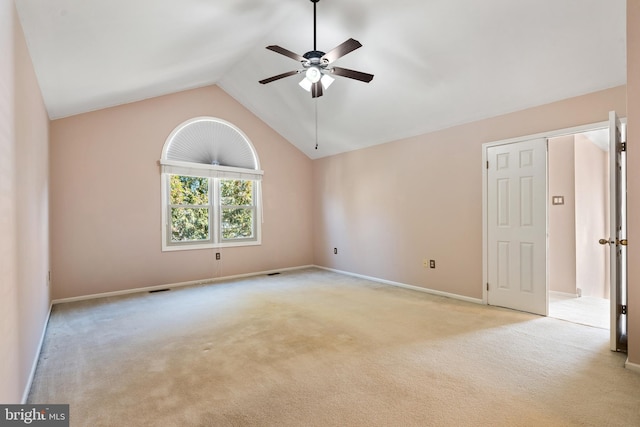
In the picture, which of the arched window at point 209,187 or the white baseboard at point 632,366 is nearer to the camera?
the white baseboard at point 632,366

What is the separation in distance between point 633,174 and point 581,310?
2253mm

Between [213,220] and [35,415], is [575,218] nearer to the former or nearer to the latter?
[213,220]

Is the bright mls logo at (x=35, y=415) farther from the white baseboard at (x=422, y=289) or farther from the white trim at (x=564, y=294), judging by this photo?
the white trim at (x=564, y=294)

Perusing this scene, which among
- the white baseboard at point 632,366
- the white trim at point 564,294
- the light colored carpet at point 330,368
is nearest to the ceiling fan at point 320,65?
the light colored carpet at point 330,368

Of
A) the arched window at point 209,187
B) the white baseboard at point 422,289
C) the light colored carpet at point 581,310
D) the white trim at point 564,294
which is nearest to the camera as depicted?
the light colored carpet at point 581,310

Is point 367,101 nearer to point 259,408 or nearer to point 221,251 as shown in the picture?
point 221,251

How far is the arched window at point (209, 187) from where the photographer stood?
5.22 meters

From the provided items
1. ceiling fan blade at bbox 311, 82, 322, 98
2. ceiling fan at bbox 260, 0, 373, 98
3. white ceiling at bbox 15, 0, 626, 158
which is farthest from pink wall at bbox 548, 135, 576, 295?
ceiling fan blade at bbox 311, 82, 322, 98

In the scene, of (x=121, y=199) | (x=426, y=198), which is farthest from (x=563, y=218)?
(x=121, y=199)

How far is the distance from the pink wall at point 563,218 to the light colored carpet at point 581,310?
28 centimetres

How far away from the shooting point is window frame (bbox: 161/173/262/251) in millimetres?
5133

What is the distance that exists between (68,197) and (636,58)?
6.21m

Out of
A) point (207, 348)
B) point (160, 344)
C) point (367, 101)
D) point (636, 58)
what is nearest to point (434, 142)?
point (367, 101)

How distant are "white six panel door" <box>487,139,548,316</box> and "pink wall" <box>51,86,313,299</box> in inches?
162
